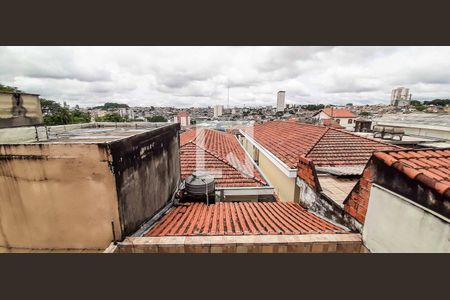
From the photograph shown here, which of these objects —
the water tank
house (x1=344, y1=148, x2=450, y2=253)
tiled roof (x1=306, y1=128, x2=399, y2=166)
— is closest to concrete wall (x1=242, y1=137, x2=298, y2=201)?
tiled roof (x1=306, y1=128, x2=399, y2=166)

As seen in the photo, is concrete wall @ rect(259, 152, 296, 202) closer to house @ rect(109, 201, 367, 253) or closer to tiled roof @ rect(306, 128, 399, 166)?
tiled roof @ rect(306, 128, 399, 166)

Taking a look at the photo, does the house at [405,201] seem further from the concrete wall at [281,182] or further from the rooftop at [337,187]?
the concrete wall at [281,182]

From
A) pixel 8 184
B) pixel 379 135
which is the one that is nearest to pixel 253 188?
pixel 8 184

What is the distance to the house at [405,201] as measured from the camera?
8.45 feet

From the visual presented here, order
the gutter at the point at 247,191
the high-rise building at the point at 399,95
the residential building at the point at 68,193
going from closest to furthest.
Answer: the residential building at the point at 68,193
the gutter at the point at 247,191
the high-rise building at the point at 399,95

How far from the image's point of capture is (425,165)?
3.31 metres

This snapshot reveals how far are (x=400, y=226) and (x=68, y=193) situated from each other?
549cm

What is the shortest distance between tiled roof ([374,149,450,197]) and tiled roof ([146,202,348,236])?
1897mm

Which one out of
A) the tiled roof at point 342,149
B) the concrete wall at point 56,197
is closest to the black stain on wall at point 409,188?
the tiled roof at point 342,149

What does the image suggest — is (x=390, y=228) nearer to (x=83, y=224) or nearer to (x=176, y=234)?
(x=176, y=234)

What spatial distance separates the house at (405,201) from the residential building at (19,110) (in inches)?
319

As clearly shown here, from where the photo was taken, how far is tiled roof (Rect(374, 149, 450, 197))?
264 cm

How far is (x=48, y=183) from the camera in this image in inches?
139

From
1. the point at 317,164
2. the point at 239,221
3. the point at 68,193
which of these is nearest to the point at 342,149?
the point at 317,164
